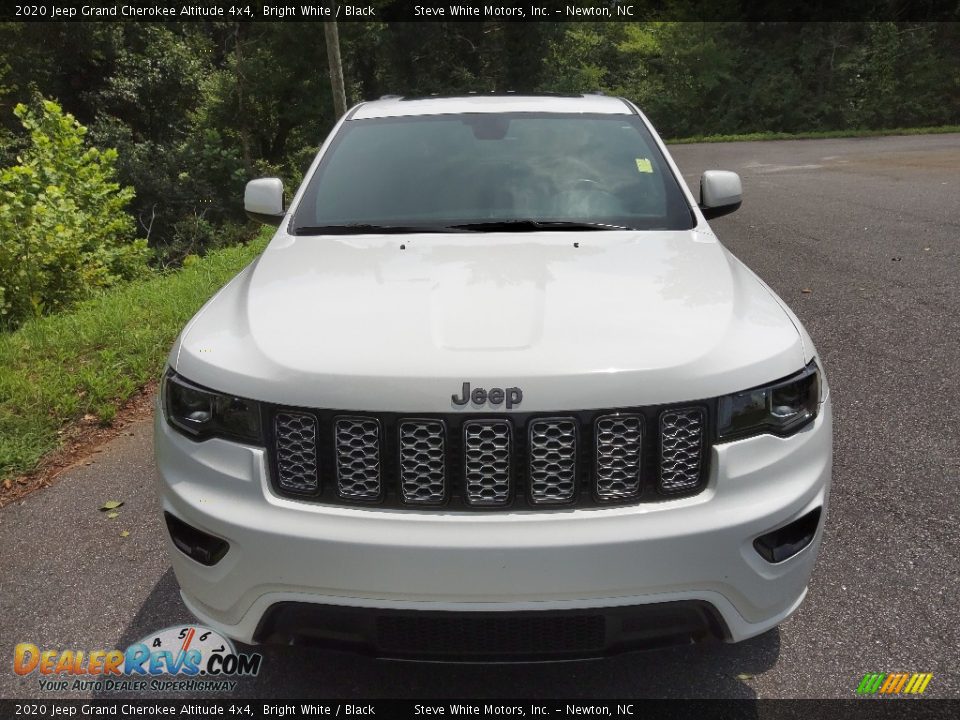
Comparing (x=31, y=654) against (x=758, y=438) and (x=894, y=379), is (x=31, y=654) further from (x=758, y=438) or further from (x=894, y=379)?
(x=894, y=379)

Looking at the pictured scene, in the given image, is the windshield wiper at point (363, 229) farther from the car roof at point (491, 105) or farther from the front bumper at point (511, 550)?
the front bumper at point (511, 550)

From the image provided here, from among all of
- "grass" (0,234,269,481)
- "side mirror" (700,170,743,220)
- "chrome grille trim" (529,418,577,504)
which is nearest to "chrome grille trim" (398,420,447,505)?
"chrome grille trim" (529,418,577,504)

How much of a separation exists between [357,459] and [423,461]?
0.56 feet

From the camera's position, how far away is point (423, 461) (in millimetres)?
2088

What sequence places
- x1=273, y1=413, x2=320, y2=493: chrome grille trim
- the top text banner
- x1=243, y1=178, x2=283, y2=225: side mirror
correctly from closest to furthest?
x1=273, y1=413, x2=320, y2=493: chrome grille trim → x1=243, y1=178, x2=283, y2=225: side mirror → the top text banner

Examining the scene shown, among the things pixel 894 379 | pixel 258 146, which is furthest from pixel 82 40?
pixel 894 379

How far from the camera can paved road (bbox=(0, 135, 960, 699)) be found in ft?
8.43

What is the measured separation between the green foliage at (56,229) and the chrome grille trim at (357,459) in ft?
18.0

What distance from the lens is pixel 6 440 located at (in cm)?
432

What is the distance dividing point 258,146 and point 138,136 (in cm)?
618

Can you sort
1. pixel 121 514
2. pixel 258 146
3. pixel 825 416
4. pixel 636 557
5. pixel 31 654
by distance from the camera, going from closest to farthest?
pixel 636 557 → pixel 825 416 → pixel 31 654 → pixel 121 514 → pixel 258 146

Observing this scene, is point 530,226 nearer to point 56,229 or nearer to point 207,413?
point 207,413

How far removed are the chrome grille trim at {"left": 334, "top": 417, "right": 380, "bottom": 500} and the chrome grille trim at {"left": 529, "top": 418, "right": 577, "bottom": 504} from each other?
0.40 metres

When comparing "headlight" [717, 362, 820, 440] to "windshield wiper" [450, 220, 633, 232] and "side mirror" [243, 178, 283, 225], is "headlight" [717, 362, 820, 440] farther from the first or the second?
"side mirror" [243, 178, 283, 225]
